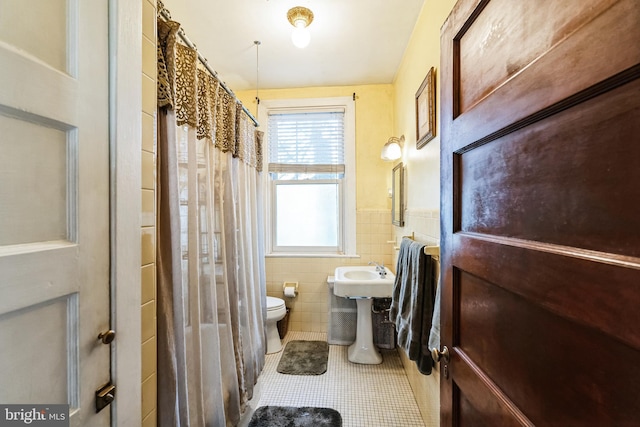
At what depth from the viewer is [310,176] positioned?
2.85 m

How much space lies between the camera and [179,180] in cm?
107

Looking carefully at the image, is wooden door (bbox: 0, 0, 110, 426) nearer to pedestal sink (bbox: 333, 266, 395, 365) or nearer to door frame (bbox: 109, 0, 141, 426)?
door frame (bbox: 109, 0, 141, 426)

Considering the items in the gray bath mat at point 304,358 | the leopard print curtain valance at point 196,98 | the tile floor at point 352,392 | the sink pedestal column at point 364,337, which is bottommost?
the tile floor at point 352,392

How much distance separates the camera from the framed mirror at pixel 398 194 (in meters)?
2.19

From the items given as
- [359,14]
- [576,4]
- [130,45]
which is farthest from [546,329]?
[359,14]

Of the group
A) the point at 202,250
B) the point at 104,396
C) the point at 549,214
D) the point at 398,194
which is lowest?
the point at 104,396

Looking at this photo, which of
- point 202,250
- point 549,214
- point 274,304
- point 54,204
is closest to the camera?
point 549,214

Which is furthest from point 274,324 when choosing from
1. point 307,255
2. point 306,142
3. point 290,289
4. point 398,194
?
point 306,142

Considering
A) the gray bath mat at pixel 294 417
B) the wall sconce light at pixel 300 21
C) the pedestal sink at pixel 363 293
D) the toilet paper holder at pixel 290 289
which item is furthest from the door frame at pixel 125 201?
the toilet paper holder at pixel 290 289

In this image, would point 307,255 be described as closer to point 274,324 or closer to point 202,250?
point 274,324

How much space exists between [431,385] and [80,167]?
1.85m

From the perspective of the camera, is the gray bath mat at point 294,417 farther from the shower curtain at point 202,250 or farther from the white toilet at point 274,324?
the white toilet at point 274,324

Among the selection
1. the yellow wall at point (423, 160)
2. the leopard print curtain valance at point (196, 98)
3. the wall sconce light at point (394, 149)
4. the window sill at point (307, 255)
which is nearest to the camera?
the leopard print curtain valance at point (196, 98)

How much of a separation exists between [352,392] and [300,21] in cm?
256
